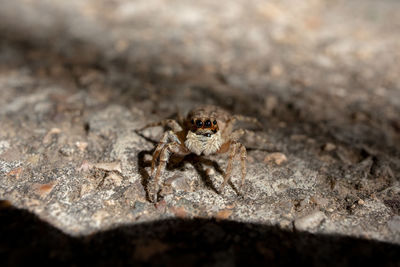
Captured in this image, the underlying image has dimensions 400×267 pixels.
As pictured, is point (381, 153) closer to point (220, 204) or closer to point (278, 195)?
point (278, 195)

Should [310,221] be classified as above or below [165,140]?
below

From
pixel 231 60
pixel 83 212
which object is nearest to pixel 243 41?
pixel 231 60

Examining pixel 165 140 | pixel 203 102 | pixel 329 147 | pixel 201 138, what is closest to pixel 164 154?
pixel 165 140

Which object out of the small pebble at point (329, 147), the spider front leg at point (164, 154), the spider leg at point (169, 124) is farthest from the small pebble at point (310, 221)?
the spider leg at point (169, 124)

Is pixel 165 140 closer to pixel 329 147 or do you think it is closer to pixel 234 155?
pixel 234 155

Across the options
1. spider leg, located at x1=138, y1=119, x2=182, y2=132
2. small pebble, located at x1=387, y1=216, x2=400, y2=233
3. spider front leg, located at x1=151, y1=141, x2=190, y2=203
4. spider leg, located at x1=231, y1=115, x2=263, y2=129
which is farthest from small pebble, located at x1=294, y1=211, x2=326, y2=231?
spider leg, located at x1=138, y1=119, x2=182, y2=132

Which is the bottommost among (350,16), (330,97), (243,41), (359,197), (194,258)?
(194,258)
